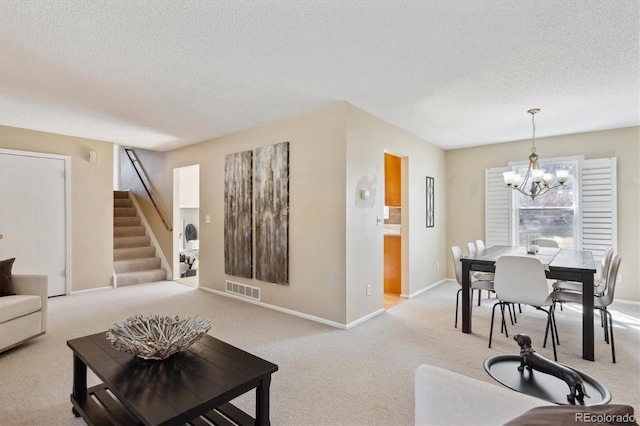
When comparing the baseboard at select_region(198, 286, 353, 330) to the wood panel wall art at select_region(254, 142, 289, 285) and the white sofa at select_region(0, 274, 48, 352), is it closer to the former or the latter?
the wood panel wall art at select_region(254, 142, 289, 285)

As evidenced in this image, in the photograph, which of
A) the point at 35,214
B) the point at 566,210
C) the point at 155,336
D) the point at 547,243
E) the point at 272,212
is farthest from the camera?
the point at 566,210

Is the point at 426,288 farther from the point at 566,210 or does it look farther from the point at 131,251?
the point at 131,251

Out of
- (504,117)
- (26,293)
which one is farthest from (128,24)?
(504,117)

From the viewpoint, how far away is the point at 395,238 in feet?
17.4

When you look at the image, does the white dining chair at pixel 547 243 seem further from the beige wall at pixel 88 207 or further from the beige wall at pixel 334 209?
the beige wall at pixel 88 207

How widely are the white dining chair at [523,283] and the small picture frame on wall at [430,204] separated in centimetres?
253

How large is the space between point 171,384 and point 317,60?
2425 millimetres

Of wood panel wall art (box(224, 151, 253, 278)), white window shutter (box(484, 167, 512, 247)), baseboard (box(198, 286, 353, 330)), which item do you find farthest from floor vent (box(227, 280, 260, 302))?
white window shutter (box(484, 167, 512, 247))

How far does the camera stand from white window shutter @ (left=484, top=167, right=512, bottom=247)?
5621mm

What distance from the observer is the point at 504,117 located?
4.22m

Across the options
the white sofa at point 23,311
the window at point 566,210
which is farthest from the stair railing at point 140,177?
the window at point 566,210

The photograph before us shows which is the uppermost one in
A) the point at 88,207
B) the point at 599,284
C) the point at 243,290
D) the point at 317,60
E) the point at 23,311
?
the point at 317,60

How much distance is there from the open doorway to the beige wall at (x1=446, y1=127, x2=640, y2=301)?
4.85 meters

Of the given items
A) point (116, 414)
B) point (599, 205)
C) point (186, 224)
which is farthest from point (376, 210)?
point (186, 224)
